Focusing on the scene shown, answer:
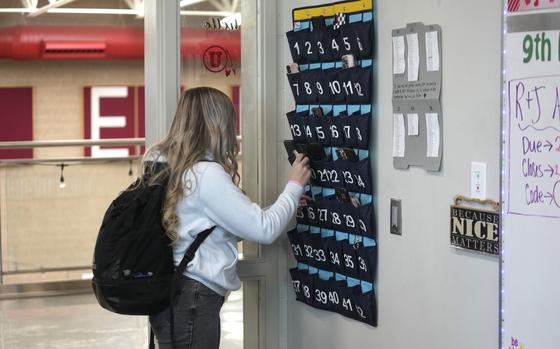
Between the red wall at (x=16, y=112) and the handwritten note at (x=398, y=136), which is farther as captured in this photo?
the red wall at (x=16, y=112)

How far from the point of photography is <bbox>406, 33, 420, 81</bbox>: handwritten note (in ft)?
10.2

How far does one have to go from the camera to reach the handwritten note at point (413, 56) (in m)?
3.12

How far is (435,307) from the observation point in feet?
10.2

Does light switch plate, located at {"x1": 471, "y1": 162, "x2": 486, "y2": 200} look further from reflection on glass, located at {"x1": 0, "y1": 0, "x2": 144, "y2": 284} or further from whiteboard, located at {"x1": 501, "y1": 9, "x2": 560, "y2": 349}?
reflection on glass, located at {"x1": 0, "y1": 0, "x2": 144, "y2": 284}

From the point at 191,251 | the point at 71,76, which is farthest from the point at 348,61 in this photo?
the point at 71,76

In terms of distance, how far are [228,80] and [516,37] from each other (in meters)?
1.78

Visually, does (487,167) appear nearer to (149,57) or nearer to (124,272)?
(124,272)

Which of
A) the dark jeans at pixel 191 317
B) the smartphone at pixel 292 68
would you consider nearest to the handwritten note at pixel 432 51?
the smartphone at pixel 292 68

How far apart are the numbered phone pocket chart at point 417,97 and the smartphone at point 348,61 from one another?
229mm

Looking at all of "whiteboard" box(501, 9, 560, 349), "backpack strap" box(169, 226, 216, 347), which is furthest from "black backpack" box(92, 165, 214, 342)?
"whiteboard" box(501, 9, 560, 349)

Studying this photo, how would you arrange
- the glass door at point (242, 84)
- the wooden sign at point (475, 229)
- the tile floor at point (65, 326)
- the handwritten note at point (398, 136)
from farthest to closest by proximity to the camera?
1. the tile floor at point (65, 326)
2. the glass door at point (242, 84)
3. the handwritten note at point (398, 136)
4. the wooden sign at point (475, 229)

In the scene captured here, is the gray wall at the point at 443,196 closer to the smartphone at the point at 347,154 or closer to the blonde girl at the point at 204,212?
the smartphone at the point at 347,154

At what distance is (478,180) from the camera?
2.88 meters

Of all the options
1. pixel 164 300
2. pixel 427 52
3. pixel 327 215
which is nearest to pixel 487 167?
pixel 427 52
